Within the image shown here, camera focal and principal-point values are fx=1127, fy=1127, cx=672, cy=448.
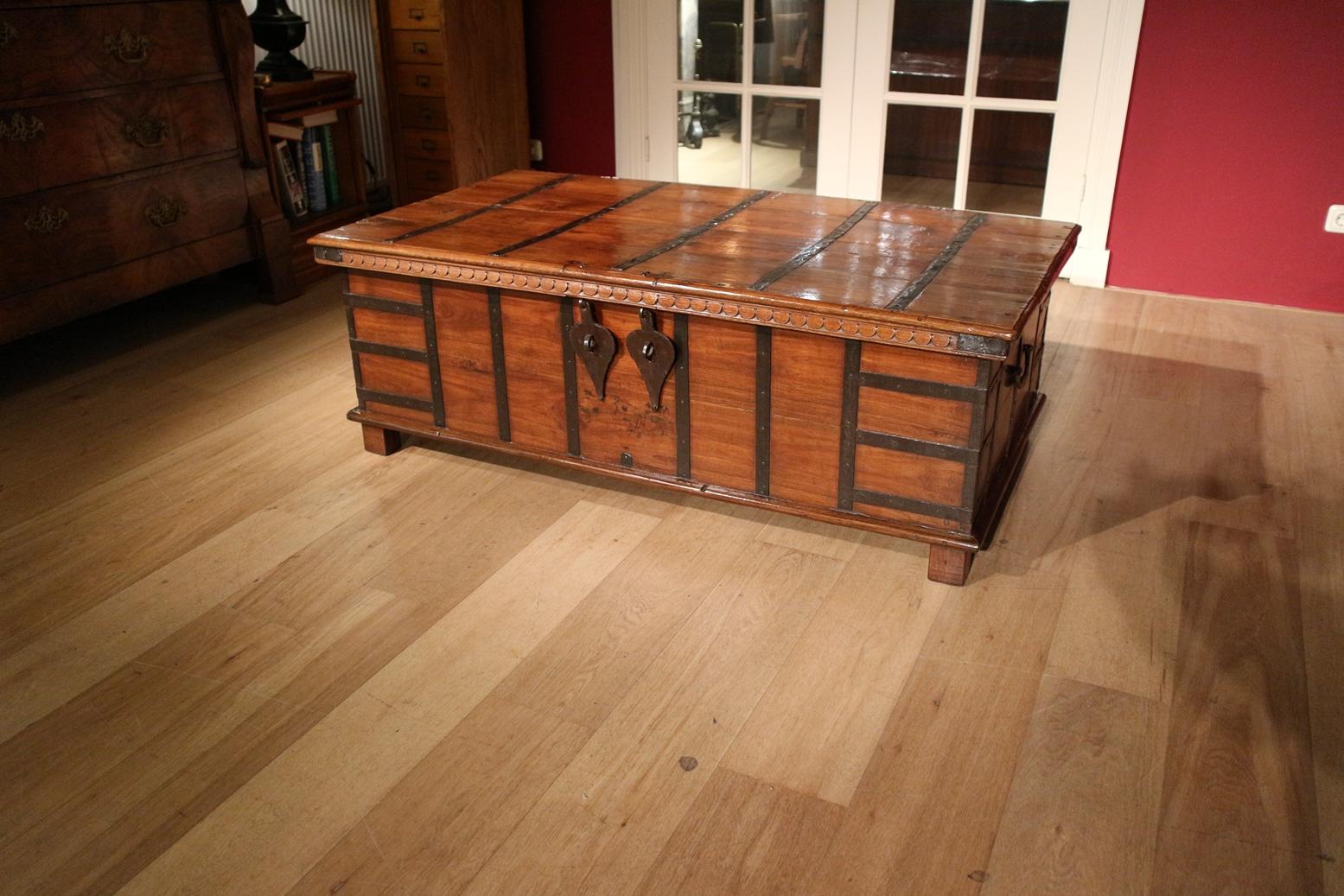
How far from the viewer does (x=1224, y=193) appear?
3326 millimetres

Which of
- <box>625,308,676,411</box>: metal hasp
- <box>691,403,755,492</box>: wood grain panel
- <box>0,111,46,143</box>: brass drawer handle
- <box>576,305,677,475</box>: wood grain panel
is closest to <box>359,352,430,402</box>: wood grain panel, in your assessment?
<box>576,305,677,475</box>: wood grain panel

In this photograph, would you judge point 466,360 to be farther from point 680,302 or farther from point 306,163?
point 306,163

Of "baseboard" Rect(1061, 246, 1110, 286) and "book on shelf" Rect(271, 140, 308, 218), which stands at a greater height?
"book on shelf" Rect(271, 140, 308, 218)

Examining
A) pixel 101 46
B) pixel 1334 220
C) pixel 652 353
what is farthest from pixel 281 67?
pixel 1334 220

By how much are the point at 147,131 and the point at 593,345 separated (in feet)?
5.50

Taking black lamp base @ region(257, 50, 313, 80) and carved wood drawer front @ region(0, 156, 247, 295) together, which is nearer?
carved wood drawer front @ region(0, 156, 247, 295)

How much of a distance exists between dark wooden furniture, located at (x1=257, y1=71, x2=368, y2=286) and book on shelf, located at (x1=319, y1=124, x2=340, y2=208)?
Answer: 2cm

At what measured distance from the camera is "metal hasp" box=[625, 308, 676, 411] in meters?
2.12

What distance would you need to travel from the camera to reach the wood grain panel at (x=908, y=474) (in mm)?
1976

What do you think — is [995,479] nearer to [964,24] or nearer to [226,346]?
[964,24]

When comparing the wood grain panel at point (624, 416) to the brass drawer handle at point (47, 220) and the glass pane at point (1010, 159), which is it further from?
the glass pane at point (1010, 159)

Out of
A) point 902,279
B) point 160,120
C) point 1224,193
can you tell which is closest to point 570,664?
point 902,279

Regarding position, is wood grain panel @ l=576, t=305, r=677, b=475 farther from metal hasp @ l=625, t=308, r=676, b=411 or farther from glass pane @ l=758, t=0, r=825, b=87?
glass pane @ l=758, t=0, r=825, b=87

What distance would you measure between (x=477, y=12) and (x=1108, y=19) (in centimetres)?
208
